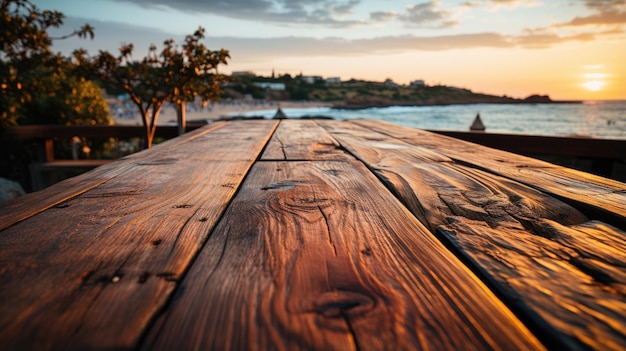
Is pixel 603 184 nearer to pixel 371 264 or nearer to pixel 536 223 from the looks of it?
pixel 536 223

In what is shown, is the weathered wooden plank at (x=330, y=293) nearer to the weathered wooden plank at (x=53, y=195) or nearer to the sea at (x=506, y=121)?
the weathered wooden plank at (x=53, y=195)

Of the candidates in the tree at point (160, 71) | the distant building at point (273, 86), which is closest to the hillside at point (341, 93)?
the distant building at point (273, 86)

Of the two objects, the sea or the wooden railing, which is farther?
the sea

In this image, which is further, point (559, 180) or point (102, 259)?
point (559, 180)

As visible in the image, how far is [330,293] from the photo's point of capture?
0.46 meters

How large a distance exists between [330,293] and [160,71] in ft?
17.0

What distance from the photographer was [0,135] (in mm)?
4070

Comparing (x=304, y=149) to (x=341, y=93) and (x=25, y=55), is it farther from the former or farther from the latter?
(x=341, y=93)

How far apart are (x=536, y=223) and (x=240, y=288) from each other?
24.4 inches

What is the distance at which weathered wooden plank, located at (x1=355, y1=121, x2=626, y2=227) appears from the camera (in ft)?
2.70

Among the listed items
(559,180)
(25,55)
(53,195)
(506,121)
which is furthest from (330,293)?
(506,121)

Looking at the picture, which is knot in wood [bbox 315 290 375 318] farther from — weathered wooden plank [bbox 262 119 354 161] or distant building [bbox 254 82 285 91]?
distant building [bbox 254 82 285 91]

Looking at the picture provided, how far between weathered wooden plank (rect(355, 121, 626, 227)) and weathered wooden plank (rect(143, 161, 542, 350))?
0.45 meters

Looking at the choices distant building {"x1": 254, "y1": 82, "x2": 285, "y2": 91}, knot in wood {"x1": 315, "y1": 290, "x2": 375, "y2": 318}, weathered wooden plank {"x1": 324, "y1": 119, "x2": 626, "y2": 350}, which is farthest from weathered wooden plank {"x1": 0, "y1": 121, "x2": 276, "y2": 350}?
distant building {"x1": 254, "y1": 82, "x2": 285, "y2": 91}
